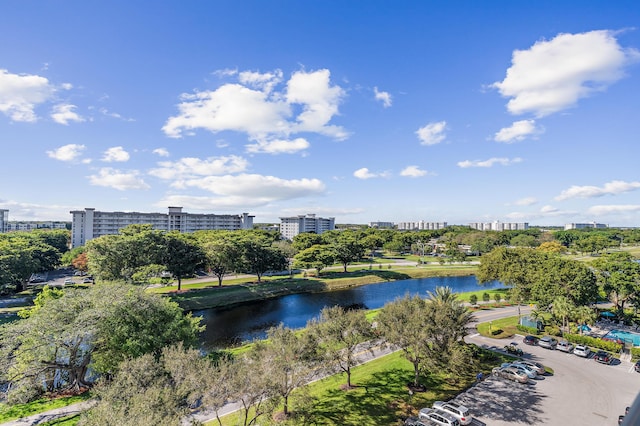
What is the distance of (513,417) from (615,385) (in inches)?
487

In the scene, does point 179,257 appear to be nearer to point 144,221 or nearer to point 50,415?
point 50,415

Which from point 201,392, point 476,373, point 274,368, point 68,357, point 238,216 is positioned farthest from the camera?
point 238,216

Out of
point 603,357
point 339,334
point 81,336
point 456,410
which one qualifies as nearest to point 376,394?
point 339,334

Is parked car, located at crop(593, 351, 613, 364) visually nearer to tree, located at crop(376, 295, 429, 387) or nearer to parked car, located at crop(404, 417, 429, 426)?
tree, located at crop(376, 295, 429, 387)

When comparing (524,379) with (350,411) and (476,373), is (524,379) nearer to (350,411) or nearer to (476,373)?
(476,373)

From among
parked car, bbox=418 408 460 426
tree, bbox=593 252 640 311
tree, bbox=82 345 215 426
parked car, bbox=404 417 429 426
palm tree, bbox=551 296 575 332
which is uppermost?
tree, bbox=593 252 640 311

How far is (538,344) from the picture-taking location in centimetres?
3822

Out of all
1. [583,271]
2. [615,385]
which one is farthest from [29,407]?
[583,271]

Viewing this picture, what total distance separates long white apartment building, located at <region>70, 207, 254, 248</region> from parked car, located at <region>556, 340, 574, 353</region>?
328 feet

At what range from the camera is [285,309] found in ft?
198

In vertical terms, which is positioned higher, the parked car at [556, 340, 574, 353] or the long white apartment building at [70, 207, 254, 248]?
the long white apartment building at [70, 207, 254, 248]

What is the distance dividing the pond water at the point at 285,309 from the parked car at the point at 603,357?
→ 18.8m

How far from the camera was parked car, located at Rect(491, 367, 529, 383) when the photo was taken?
29.0 metres

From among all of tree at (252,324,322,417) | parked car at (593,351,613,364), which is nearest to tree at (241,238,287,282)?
tree at (252,324,322,417)
